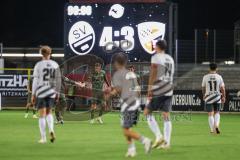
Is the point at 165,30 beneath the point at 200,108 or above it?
above

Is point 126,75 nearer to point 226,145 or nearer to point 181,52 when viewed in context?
point 226,145

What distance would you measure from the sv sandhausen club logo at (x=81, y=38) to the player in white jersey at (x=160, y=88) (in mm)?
19416

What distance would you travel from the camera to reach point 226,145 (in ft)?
52.5

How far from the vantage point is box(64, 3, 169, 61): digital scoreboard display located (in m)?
33.4

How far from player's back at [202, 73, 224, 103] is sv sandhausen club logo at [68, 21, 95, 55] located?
47.7 feet

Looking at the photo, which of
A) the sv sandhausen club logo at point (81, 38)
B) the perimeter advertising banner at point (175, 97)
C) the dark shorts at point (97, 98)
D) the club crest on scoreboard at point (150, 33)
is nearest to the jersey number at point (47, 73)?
the dark shorts at point (97, 98)

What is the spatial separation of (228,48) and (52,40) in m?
24.2

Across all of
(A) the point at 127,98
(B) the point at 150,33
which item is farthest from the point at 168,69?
(B) the point at 150,33

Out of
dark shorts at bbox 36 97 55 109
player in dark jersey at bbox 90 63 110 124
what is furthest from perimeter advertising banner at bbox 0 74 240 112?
dark shorts at bbox 36 97 55 109

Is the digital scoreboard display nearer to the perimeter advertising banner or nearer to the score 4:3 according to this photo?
the score 4:3

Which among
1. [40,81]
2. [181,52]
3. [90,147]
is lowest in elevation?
[90,147]

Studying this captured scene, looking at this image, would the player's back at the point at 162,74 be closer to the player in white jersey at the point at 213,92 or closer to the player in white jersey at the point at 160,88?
the player in white jersey at the point at 160,88

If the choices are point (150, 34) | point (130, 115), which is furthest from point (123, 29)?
point (130, 115)

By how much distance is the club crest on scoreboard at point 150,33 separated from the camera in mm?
33219
